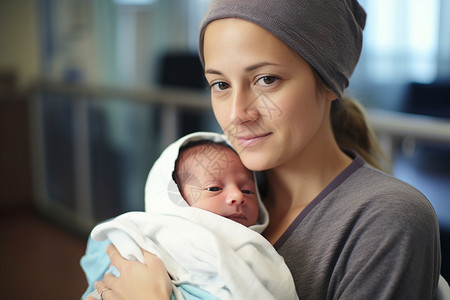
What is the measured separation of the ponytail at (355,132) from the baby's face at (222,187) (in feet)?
1.05

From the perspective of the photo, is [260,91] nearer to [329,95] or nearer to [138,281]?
[329,95]

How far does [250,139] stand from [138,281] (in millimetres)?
378

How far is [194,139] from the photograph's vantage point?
49.5 inches

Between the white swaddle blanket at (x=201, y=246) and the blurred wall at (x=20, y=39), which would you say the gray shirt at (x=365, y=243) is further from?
the blurred wall at (x=20, y=39)

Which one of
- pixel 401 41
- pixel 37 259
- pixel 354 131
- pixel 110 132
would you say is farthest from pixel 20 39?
pixel 354 131

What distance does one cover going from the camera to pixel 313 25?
1049 millimetres

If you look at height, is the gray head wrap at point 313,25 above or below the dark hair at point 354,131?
above

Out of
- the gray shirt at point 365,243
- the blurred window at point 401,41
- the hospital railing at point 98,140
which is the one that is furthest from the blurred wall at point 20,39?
the gray shirt at point 365,243

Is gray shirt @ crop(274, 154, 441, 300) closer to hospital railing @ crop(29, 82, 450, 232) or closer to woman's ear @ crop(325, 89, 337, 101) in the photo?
woman's ear @ crop(325, 89, 337, 101)

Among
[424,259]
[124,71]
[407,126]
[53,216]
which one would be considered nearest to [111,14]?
[124,71]

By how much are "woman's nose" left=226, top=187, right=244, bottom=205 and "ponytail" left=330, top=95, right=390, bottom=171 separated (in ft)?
1.25

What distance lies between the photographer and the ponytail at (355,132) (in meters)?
1.36

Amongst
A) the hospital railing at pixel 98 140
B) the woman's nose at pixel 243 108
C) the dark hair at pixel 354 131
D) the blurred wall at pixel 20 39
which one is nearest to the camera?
the woman's nose at pixel 243 108

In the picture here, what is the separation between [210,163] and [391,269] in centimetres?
45
